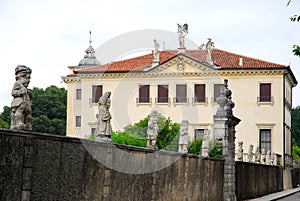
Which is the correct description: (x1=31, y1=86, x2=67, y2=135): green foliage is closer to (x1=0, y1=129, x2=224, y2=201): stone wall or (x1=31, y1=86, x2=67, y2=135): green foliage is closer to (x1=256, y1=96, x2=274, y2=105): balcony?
(x1=256, y1=96, x2=274, y2=105): balcony

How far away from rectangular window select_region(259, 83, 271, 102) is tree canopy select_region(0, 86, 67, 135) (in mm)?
26407

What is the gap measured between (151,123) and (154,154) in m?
1.10

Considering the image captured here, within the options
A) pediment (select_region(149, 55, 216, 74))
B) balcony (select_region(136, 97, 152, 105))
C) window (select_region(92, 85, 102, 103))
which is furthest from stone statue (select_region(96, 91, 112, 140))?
window (select_region(92, 85, 102, 103))

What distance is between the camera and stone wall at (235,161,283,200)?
25953mm

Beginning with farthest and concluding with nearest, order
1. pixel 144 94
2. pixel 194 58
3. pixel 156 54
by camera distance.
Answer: pixel 144 94, pixel 156 54, pixel 194 58

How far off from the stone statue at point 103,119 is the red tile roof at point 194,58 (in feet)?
129

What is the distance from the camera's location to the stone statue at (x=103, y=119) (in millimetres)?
12094

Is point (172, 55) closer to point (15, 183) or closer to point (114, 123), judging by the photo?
point (114, 123)

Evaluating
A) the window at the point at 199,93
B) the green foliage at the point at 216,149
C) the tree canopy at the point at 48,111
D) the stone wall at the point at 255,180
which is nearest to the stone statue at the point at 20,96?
the green foliage at the point at 216,149

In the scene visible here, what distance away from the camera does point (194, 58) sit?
170 feet

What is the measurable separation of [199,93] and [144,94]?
4682mm

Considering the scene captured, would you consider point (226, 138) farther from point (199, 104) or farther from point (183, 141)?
point (199, 104)

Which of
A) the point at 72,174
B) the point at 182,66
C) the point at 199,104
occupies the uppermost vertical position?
the point at 182,66

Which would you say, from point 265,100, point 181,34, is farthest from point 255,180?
→ point 181,34
